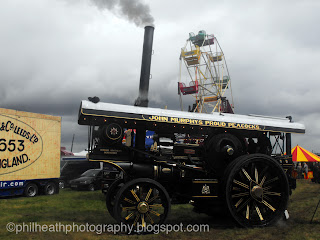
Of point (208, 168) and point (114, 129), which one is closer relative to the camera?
point (114, 129)

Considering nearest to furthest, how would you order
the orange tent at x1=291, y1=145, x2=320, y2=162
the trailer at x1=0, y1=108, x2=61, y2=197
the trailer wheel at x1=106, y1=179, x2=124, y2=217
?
the trailer wheel at x1=106, y1=179, x2=124, y2=217 < the trailer at x1=0, y1=108, x2=61, y2=197 < the orange tent at x1=291, y1=145, x2=320, y2=162

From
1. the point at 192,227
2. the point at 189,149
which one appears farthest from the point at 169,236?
the point at 189,149

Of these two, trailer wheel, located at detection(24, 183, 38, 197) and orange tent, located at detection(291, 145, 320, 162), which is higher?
orange tent, located at detection(291, 145, 320, 162)

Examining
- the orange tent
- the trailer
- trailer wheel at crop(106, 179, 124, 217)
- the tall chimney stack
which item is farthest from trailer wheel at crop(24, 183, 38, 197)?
the orange tent

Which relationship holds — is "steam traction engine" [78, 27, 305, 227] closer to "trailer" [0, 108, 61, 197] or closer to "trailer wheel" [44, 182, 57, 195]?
"trailer" [0, 108, 61, 197]

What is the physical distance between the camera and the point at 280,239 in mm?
6984

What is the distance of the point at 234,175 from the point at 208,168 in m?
0.81

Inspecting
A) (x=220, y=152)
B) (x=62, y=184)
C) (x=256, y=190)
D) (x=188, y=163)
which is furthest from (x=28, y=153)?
(x=256, y=190)

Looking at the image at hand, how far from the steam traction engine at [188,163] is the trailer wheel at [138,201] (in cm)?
2

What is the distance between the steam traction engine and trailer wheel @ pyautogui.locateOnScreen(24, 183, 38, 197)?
8.56 m

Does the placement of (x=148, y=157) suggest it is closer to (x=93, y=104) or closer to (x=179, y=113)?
(x=179, y=113)

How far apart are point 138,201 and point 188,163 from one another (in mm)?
1981

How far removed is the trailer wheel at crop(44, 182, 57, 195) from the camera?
1664 cm

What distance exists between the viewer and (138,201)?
721 cm
